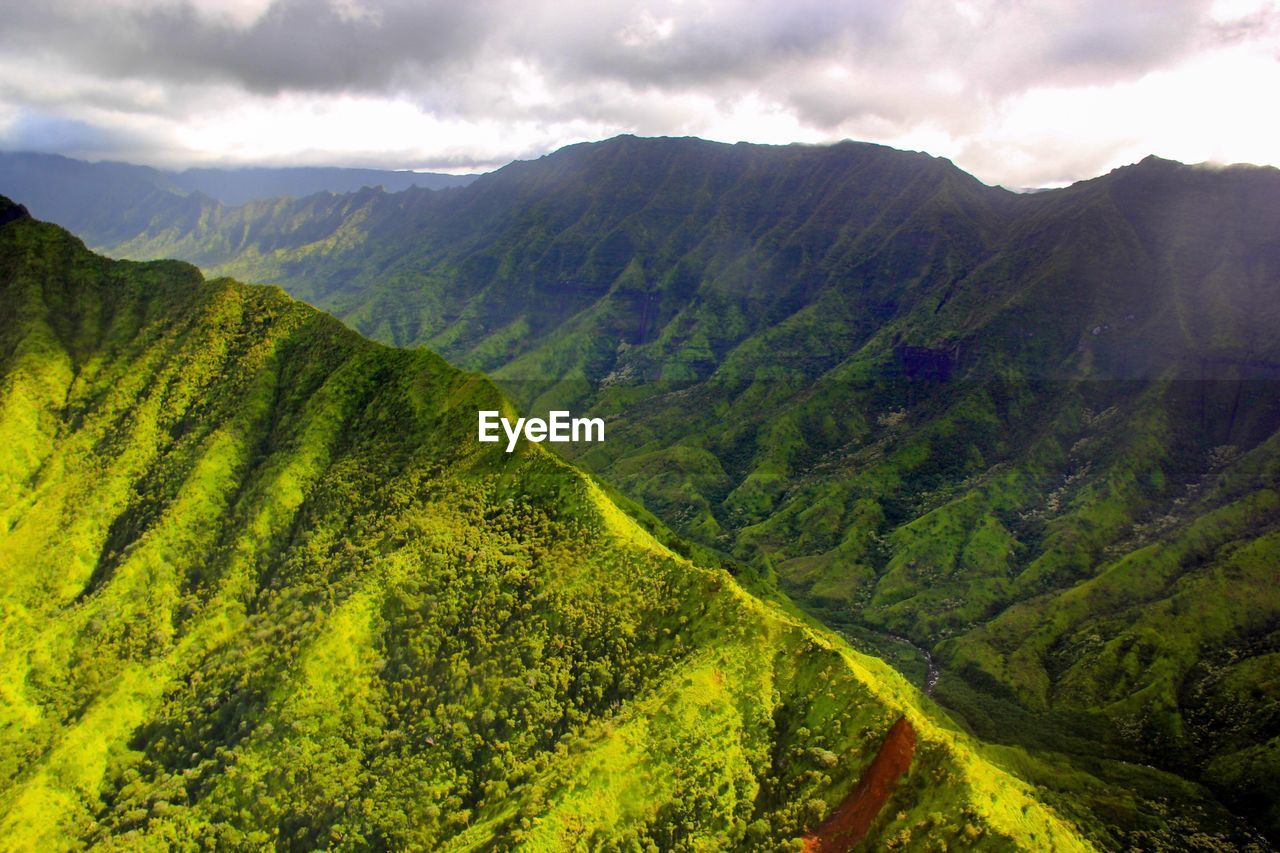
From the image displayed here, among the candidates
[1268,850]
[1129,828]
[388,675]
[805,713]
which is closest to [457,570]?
[388,675]

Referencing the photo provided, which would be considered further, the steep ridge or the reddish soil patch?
the steep ridge

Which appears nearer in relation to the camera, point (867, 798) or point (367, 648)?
point (867, 798)

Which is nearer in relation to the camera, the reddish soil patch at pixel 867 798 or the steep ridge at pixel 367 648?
the reddish soil patch at pixel 867 798

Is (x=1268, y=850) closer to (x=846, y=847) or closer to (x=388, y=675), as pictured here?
(x=846, y=847)

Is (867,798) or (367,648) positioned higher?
(367,648)
